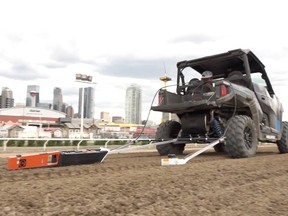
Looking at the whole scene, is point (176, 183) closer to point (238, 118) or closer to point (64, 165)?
point (64, 165)

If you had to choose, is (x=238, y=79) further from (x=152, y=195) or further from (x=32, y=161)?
(x=152, y=195)

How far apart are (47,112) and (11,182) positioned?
136 meters

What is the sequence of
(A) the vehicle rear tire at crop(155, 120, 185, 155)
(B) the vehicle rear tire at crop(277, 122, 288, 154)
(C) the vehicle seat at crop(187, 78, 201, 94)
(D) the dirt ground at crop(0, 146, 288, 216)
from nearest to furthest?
1. (D) the dirt ground at crop(0, 146, 288, 216)
2. (C) the vehicle seat at crop(187, 78, 201, 94)
3. (A) the vehicle rear tire at crop(155, 120, 185, 155)
4. (B) the vehicle rear tire at crop(277, 122, 288, 154)

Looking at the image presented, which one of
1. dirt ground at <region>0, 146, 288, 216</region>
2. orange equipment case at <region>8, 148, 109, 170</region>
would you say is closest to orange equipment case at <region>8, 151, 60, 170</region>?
orange equipment case at <region>8, 148, 109, 170</region>

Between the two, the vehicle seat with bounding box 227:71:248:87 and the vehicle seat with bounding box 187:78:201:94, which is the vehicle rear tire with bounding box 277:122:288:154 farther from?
the vehicle seat with bounding box 187:78:201:94

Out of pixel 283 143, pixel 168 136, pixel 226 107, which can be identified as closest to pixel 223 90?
pixel 226 107

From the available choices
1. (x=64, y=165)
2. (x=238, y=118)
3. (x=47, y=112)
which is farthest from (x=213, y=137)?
(x=47, y=112)

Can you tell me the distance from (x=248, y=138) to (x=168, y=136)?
7.91ft

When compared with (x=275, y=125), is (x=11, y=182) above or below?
below

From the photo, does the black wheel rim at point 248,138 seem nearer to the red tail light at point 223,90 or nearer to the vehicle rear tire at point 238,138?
the vehicle rear tire at point 238,138

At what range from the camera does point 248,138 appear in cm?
855

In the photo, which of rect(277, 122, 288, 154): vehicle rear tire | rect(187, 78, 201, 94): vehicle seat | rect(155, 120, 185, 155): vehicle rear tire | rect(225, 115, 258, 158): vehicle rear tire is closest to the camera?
rect(225, 115, 258, 158): vehicle rear tire

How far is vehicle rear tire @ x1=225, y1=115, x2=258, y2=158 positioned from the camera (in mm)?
7941

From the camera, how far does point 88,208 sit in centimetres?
303
